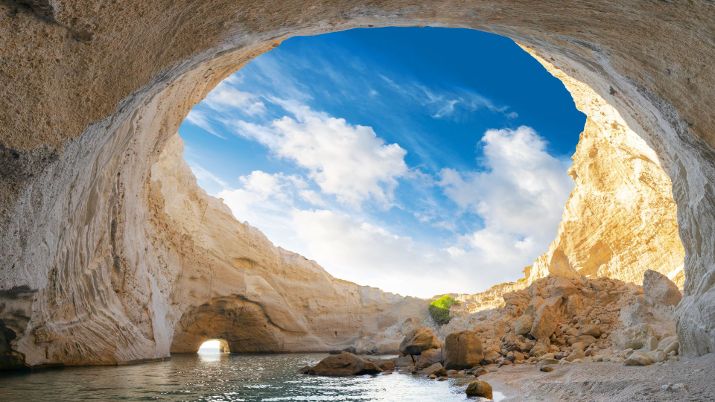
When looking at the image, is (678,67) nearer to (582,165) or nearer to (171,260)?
(582,165)

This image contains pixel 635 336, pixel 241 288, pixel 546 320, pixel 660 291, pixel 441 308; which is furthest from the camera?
pixel 441 308

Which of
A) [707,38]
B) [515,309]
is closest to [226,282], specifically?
[515,309]

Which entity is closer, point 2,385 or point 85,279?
point 2,385

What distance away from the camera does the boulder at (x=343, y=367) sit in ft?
44.9

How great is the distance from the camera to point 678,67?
5.91 meters

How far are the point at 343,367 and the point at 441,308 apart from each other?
93.7ft

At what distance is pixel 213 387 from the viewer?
403 inches

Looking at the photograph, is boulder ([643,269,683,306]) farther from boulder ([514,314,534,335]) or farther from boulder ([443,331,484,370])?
boulder ([443,331,484,370])

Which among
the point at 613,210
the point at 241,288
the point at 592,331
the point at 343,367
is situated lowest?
the point at 343,367

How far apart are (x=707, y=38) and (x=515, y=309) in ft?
47.2

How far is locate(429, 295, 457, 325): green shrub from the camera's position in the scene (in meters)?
40.4

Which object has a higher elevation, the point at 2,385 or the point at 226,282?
the point at 226,282

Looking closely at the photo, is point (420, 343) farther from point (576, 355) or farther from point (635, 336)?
point (635, 336)

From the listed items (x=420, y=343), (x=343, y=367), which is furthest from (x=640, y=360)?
(x=420, y=343)
